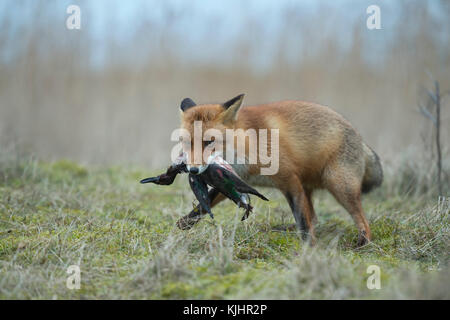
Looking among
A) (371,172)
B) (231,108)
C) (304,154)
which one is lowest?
(371,172)

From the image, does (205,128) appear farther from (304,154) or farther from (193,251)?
(304,154)

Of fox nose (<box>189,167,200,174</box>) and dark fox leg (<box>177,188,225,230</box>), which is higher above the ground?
fox nose (<box>189,167,200,174</box>)

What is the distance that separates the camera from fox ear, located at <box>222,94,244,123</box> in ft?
13.3

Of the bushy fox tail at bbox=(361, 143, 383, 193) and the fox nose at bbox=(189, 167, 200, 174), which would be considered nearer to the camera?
the fox nose at bbox=(189, 167, 200, 174)

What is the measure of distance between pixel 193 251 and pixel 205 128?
3.78 ft

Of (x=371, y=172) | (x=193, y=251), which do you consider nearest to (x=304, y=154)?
(x=371, y=172)

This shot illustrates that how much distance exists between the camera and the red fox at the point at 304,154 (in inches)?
165

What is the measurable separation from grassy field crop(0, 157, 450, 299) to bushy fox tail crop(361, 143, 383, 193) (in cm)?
40

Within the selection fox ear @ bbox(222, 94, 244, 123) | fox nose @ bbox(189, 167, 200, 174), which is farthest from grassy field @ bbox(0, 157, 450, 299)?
fox ear @ bbox(222, 94, 244, 123)

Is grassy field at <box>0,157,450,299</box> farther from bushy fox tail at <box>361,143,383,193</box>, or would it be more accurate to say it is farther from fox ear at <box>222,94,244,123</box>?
fox ear at <box>222,94,244,123</box>

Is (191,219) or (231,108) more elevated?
(231,108)

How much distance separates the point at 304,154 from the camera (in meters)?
4.60

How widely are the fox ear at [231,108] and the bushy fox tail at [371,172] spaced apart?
185 centimetres

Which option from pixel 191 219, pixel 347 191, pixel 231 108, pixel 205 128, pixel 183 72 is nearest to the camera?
pixel 205 128
